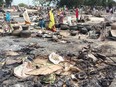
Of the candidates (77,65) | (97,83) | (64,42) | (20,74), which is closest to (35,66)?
(20,74)

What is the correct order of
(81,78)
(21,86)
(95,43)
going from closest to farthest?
(21,86), (81,78), (95,43)

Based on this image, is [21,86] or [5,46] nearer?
[21,86]

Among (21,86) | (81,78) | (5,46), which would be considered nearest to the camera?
(21,86)

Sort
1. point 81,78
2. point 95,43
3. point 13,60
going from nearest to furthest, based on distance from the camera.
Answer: point 81,78, point 13,60, point 95,43

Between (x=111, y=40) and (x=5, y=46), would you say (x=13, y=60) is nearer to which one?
(x=5, y=46)

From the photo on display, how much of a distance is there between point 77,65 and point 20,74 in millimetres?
2118

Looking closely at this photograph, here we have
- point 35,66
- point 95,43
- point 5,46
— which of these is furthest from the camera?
point 95,43

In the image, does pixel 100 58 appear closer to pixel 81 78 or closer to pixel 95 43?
pixel 81 78

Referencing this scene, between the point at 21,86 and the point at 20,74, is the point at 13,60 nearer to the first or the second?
the point at 20,74

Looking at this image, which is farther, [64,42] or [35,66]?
[64,42]

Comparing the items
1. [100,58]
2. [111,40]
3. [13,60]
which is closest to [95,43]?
[111,40]

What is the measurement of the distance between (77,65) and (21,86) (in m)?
2.54

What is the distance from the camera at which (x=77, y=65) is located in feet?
30.3

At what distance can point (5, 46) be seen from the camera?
12.6 m
